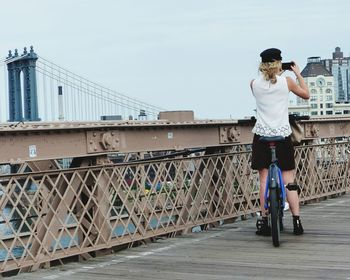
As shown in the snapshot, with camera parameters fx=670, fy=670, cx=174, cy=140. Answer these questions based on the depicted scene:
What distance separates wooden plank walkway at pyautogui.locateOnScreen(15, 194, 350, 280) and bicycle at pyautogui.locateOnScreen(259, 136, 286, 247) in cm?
20

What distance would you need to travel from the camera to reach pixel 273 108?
6.46 metres

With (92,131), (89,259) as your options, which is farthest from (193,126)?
(89,259)

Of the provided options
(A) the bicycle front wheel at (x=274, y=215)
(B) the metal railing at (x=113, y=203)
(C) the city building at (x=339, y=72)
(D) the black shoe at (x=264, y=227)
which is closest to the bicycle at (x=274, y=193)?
(A) the bicycle front wheel at (x=274, y=215)

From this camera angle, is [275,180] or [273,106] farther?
[273,106]

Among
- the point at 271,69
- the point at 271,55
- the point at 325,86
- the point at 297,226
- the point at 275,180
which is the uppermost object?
the point at 325,86

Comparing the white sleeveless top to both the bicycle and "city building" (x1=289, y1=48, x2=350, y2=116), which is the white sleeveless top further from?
"city building" (x1=289, y1=48, x2=350, y2=116)

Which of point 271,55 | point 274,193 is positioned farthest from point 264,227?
point 271,55

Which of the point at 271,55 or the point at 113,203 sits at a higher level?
the point at 271,55

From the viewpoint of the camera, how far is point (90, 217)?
6.14m

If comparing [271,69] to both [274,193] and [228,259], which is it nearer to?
[274,193]

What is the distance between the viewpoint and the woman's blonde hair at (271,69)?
642cm

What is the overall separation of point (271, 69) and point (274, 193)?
1.19m

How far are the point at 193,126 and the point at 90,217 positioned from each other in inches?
80.0

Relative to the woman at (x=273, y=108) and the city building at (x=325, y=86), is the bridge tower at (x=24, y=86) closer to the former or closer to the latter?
the woman at (x=273, y=108)
